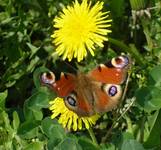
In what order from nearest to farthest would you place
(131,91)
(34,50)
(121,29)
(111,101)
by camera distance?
(111,101)
(131,91)
(34,50)
(121,29)

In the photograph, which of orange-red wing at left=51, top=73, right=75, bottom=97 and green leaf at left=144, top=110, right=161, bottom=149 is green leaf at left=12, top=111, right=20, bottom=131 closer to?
orange-red wing at left=51, top=73, right=75, bottom=97

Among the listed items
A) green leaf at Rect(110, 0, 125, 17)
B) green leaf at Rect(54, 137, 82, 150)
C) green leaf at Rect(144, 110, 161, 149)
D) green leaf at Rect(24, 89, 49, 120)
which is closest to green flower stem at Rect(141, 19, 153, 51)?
green leaf at Rect(110, 0, 125, 17)

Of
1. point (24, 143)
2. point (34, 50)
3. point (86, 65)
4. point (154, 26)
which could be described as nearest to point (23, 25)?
point (34, 50)

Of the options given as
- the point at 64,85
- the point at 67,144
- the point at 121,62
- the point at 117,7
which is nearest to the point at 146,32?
the point at 117,7

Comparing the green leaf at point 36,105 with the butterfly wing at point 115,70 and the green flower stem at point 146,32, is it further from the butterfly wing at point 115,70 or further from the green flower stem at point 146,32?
the green flower stem at point 146,32

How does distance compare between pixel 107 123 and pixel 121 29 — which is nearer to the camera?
pixel 107 123

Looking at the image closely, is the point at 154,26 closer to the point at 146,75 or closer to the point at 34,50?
the point at 146,75
